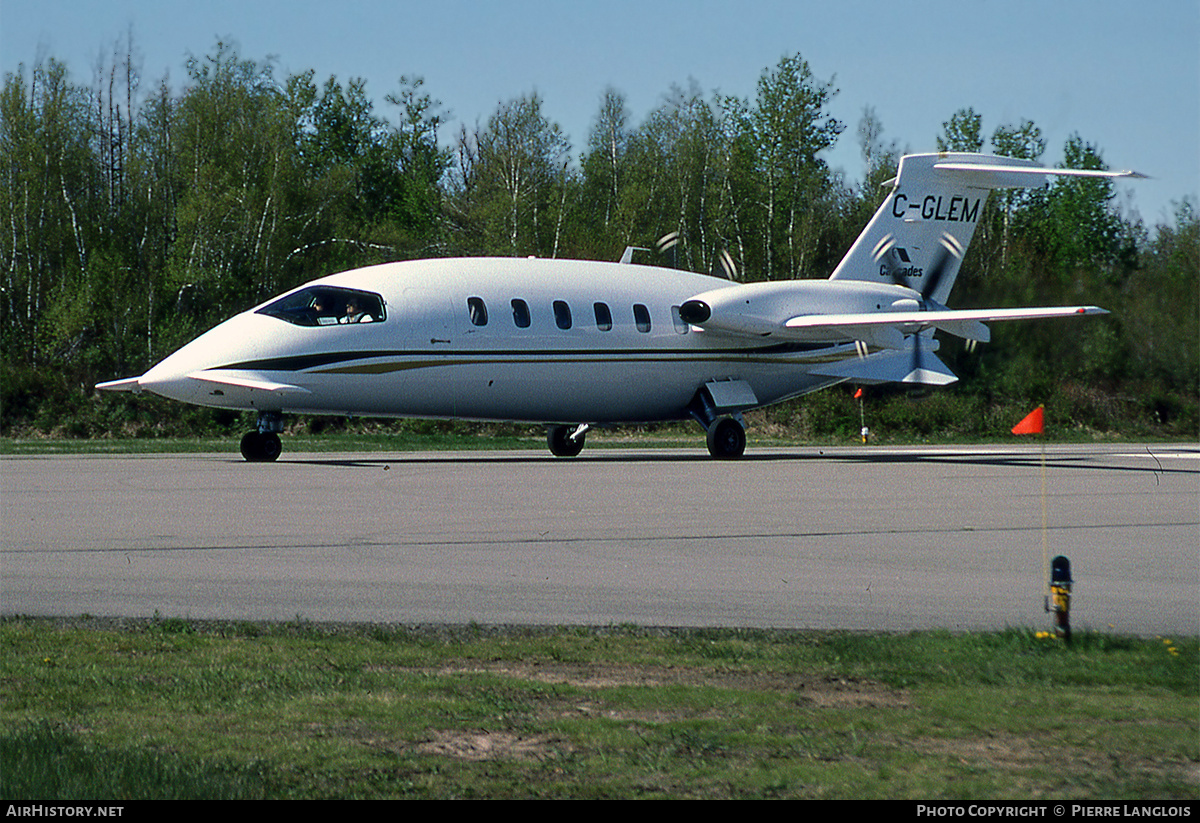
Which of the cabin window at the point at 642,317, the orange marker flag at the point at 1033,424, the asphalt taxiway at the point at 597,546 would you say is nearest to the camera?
the asphalt taxiway at the point at 597,546

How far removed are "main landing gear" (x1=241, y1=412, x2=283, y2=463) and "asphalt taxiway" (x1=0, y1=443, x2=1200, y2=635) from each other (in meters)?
1.56

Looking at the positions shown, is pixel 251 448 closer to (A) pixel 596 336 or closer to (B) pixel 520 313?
(B) pixel 520 313

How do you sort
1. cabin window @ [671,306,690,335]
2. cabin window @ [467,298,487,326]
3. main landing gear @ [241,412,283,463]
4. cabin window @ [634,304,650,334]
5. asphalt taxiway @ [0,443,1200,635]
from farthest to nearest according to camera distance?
cabin window @ [671,306,690,335], cabin window @ [634,304,650,334], cabin window @ [467,298,487,326], main landing gear @ [241,412,283,463], asphalt taxiway @ [0,443,1200,635]

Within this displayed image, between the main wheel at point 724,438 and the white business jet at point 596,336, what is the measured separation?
0.03 meters

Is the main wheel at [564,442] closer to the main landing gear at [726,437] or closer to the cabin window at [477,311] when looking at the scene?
the main landing gear at [726,437]

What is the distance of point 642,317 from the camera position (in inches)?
1079

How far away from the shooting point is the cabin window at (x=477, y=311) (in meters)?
24.8

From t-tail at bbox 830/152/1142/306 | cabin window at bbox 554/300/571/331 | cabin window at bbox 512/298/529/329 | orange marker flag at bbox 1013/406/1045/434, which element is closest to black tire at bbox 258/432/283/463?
cabin window at bbox 512/298/529/329

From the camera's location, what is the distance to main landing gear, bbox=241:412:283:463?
23750mm

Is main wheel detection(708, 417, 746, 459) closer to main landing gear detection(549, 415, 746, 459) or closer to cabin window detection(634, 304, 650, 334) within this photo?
main landing gear detection(549, 415, 746, 459)

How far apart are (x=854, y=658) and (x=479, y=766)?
9.09ft

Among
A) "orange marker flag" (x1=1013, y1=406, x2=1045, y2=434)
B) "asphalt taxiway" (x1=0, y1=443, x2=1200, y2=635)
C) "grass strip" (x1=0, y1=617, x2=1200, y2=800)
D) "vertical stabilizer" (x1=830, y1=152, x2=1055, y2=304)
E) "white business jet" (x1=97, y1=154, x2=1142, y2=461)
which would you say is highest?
"vertical stabilizer" (x1=830, y1=152, x2=1055, y2=304)

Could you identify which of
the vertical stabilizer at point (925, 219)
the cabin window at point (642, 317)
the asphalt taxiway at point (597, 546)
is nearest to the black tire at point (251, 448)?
the asphalt taxiway at point (597, 546)
